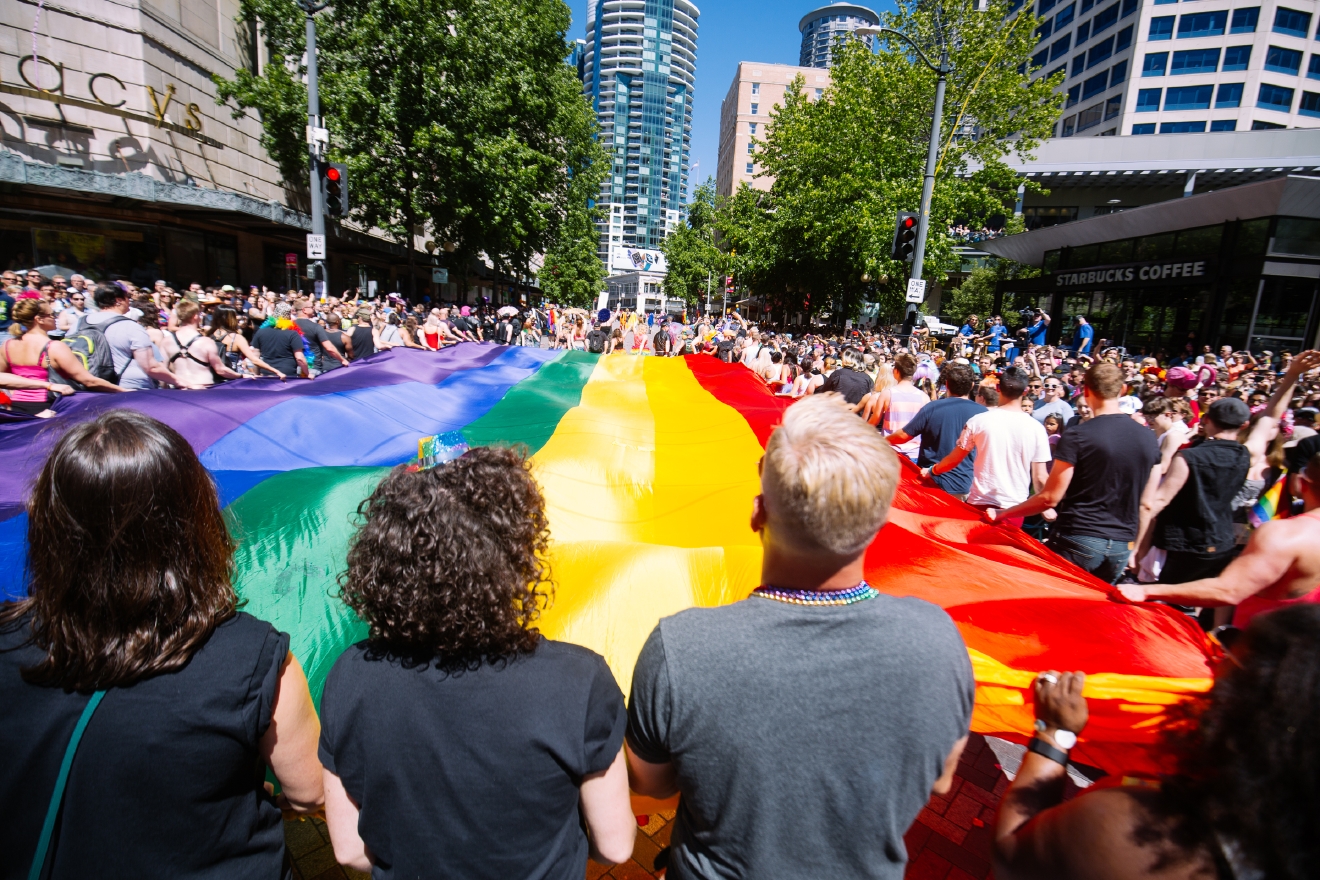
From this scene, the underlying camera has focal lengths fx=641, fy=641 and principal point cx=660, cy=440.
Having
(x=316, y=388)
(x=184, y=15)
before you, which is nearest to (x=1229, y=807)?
(x=316, y=388)

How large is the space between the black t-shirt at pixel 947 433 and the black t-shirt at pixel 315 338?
23.9 ft

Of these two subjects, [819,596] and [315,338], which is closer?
[819,596]

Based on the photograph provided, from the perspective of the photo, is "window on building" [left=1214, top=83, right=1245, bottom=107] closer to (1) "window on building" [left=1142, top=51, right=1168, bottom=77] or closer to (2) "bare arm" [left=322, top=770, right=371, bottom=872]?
(1) "window on building" [left=1142, top=51, right=1168, bottom=77]

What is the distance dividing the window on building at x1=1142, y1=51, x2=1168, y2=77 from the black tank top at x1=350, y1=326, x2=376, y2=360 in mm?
62628

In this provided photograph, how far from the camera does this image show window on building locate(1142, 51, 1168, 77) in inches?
1891

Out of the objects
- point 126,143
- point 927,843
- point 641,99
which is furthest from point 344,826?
point 641,99

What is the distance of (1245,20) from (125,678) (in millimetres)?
69421

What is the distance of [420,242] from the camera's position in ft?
108

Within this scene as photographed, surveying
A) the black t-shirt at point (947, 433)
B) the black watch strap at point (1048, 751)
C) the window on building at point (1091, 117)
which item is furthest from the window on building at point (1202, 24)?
the black watch strap at point (1048, 751)

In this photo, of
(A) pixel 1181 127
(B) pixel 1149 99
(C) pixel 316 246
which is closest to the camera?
(C) pixel 316 246

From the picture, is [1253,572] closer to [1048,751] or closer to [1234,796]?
[1048,751]

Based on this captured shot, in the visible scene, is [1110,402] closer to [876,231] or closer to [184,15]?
[876,231]

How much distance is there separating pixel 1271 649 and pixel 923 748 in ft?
1.89

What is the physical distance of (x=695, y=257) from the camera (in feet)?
203
